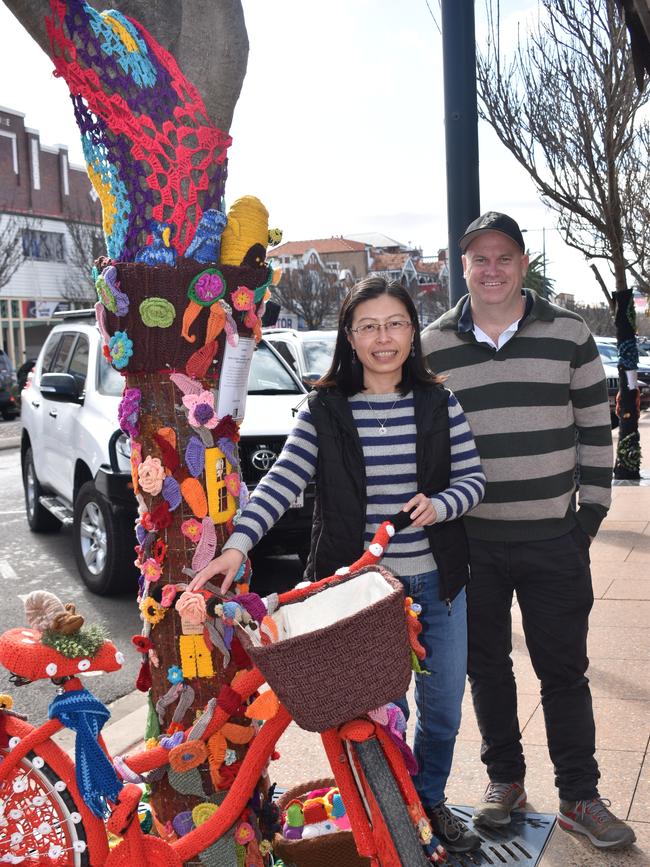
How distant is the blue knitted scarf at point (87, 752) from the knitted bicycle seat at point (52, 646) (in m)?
0.08

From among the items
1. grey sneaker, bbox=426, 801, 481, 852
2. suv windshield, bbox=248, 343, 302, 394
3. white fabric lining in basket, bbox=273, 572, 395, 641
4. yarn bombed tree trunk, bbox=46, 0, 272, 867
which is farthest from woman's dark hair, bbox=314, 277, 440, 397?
suv windshield, bbox=248, 343, 302, 394

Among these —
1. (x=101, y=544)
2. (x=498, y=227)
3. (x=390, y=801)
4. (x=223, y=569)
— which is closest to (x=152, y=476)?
(x=223, y=569)

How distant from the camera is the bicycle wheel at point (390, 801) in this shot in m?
2.12

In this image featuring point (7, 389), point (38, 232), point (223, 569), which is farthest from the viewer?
point (38, 232)

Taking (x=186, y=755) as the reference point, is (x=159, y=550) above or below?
above

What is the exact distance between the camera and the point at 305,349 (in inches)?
460

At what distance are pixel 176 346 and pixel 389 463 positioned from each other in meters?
0.74

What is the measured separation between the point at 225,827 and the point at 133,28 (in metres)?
2.19

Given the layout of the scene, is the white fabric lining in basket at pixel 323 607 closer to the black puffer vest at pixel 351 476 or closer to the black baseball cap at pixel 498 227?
the black puffer vest at pixel 351 476

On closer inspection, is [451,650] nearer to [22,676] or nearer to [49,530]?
[22,676]

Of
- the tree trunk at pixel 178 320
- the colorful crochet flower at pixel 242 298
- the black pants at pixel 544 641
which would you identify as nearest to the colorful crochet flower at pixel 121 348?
the tree trunk at pixel 178 320

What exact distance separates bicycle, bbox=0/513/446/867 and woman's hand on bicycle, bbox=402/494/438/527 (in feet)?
0.53

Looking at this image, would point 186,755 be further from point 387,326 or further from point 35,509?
point 35,509

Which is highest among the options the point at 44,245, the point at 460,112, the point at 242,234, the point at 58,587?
the point at 44,245
